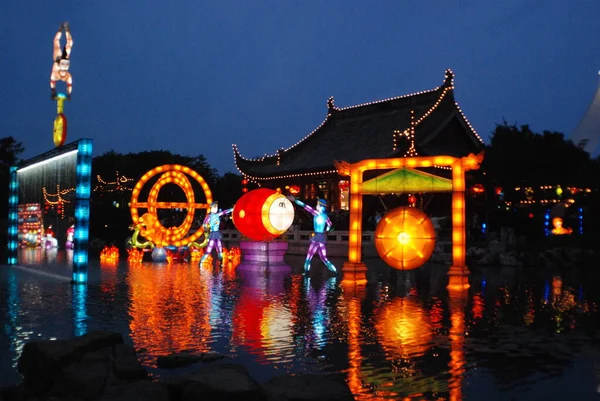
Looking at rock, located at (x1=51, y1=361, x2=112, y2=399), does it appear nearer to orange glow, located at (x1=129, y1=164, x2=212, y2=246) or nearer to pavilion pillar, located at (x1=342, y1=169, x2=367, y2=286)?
pavilion pillar, located at (x1=342, y1=169, x2=367, y2=286)

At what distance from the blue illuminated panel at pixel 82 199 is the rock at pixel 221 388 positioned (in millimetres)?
10208

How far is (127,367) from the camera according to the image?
5660 millimetres

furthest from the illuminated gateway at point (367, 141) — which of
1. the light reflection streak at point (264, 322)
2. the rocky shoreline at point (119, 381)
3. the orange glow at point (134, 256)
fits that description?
the rocky shoreline at point (119, 381)

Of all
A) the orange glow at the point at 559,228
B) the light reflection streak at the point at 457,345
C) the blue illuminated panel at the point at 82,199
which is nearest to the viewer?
the light reflection streak at the point at 457,345

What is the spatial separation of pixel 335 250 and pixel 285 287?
38.8 feet

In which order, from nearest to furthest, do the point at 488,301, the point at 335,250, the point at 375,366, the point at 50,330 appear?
the point at 375,366 < the point at 50,330 < the point at 488,301 < the point at 335,250

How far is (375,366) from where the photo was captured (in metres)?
6.92

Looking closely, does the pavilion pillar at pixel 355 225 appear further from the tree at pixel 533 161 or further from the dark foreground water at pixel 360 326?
the tree at pixel 533 161

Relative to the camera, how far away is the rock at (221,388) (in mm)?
4816

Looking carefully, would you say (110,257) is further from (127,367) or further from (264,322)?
(127,367)

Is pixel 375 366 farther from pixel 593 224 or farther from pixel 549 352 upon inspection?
pixel 593 224

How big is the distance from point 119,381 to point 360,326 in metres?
4.66

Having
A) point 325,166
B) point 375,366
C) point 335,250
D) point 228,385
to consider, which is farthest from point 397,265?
point 325,166

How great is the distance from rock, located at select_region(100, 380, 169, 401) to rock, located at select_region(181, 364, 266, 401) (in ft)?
0.66
